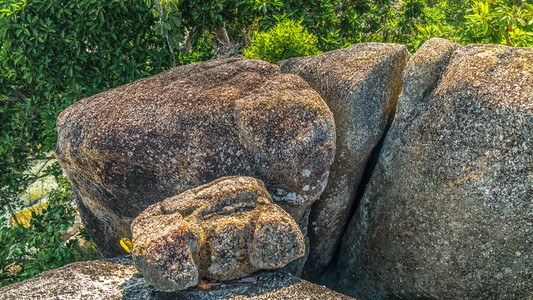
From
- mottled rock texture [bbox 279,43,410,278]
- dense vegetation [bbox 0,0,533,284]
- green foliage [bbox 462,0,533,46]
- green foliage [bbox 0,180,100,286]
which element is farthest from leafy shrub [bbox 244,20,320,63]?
green foliage [bbox 0,180,100,286]

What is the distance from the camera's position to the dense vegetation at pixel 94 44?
731 centimetres

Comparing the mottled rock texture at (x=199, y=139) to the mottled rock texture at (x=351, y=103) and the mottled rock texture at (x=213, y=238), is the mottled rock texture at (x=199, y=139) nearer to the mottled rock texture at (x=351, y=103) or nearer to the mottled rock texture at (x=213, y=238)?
the mottled rock texture at (x=351, y=103)

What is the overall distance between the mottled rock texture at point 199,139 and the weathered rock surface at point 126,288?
44.1 inches

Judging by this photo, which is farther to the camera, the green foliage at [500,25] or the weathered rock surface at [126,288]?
the green foliage at [500,25]

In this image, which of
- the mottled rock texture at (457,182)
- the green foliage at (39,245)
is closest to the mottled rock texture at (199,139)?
the mottled rock texture at (457,182)

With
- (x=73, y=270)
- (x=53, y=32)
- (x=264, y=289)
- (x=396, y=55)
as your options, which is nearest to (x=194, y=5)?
A: (x=53, y=32)

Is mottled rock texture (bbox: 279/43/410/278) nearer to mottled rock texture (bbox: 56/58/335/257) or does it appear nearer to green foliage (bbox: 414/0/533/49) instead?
mottled rock texture (bbox: 56/58/335/257)

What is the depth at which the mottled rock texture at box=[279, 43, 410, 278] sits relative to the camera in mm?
5418

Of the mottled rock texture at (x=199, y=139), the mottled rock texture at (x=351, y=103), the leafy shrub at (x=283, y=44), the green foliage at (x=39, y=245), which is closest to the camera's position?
the mottled rock texture at (x=199, y=139)

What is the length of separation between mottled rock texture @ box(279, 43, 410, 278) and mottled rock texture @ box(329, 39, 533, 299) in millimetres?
304

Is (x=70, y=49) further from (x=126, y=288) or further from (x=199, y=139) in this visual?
(x=126, y=288)

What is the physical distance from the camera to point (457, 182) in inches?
182

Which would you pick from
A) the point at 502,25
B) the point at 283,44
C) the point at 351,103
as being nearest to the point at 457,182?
the point at 351,103

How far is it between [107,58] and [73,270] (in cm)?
469
